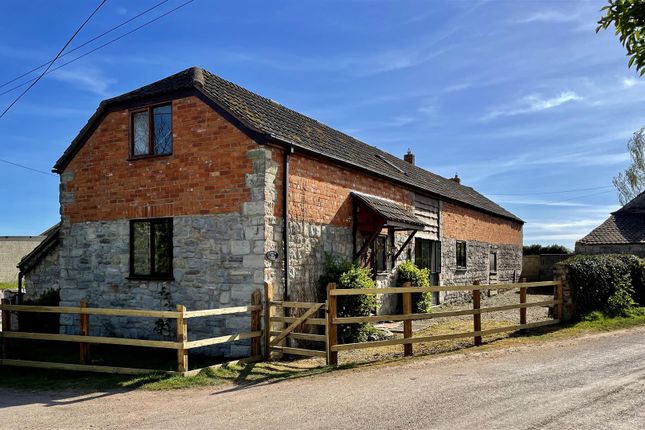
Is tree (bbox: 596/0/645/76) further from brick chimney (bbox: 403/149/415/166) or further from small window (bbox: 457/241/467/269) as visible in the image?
brick chimney (bbox: 403/149/415/166)

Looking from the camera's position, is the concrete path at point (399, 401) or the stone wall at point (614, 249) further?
the stone wall at point (614, 249)

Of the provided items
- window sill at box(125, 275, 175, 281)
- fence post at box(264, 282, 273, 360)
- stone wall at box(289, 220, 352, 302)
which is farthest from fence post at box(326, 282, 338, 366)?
window sill at box(125, 275, 175, 281)

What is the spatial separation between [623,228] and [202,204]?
24.0 metres

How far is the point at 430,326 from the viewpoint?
14555 millimetres

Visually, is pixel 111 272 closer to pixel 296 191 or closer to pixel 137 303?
pixel 137 303

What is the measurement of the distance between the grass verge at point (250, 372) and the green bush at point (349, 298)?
0.78 meters

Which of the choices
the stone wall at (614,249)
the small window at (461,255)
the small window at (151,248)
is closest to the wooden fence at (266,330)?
the small window at (151,248)

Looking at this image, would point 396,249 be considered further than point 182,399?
Yes

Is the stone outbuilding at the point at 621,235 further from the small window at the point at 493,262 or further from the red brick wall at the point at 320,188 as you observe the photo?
the red brick wall at the point at 320,188

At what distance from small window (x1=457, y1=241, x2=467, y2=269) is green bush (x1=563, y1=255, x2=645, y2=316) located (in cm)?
772

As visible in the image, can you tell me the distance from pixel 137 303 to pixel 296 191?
454 cm

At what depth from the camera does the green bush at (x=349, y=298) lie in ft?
39.7

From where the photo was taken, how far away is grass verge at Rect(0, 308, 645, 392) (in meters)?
8.75

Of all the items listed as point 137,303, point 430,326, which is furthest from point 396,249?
point 137,303
